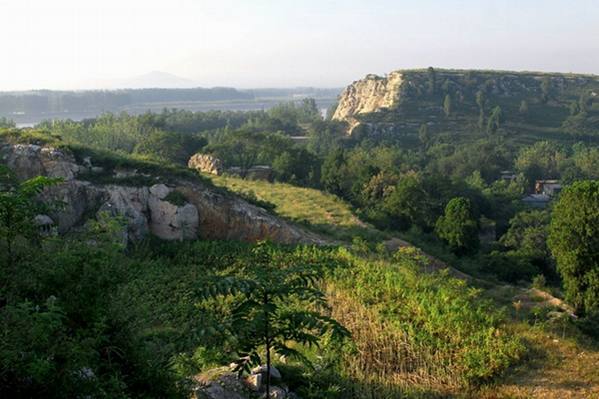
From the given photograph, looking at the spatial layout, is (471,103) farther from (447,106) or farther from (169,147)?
(169,147)

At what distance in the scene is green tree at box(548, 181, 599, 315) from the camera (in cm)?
1512

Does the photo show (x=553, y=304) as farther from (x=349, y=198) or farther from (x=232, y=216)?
(x=349, y=198)

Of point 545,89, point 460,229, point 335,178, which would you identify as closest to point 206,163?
point 335,178

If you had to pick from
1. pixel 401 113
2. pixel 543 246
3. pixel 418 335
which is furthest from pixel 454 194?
pixel 401 113

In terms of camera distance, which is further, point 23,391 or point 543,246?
point 543,246

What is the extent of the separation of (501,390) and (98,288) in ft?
23.1

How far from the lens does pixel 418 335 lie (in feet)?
33.6

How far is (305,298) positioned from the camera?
531 cm

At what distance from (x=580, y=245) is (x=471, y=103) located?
306 ft

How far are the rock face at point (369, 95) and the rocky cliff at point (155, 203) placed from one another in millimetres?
79235

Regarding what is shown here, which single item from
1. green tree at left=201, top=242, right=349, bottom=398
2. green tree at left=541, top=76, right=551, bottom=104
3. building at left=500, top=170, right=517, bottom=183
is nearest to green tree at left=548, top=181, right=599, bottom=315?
green tree at left=201, top=242, right=349, bottom=398

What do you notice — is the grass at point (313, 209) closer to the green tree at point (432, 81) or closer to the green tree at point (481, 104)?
the green tree at point (481, 104)

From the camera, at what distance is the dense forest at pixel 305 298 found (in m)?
4.98

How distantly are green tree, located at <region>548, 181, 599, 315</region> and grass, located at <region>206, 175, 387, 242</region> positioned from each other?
6.94 meters
